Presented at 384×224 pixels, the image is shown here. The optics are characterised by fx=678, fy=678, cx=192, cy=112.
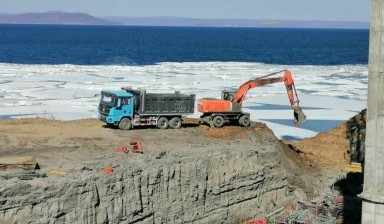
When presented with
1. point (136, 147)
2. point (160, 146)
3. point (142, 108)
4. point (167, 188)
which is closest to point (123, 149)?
point (136, 147)

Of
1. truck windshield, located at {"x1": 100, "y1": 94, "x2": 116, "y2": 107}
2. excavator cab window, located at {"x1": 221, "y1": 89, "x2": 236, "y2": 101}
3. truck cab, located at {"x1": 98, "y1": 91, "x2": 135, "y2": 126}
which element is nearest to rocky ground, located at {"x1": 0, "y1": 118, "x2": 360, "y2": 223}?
truck cab, located at {"x1": 98, "y1": 91, "x2": 135, "y2": 126}

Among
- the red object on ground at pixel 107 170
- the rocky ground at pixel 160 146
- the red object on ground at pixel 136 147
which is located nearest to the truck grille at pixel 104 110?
the rocky ground at pixel 160 146

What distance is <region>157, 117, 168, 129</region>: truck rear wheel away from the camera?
30.9 m

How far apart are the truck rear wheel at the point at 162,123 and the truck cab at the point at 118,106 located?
4.35ft

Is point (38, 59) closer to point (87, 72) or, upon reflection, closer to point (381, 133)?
point (87, 72)

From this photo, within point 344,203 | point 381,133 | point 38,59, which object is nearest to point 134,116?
point 344,203

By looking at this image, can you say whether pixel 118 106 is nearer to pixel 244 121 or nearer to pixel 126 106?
pixel 126 106

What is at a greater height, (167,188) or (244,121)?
(244,121)

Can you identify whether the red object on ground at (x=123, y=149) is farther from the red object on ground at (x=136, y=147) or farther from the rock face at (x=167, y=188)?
the rock face at (x=167, y=188)

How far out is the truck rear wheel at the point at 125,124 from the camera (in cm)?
3017

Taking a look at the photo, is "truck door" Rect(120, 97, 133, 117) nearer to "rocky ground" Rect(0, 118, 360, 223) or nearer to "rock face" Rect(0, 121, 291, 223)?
"rocky ground" Rect(0, 118, 360, 223)

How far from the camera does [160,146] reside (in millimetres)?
27344

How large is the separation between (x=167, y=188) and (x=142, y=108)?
7948 millimetres

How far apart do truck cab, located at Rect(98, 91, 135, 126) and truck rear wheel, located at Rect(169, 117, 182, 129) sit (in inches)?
75.8
